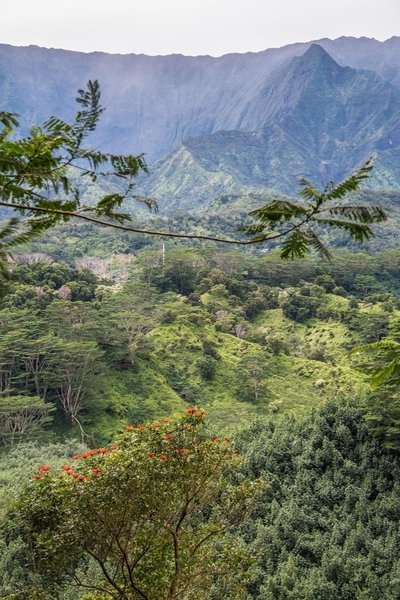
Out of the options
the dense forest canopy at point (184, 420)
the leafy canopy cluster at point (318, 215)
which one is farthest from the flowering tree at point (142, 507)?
the leafy canopy cluster at point (318, 215)

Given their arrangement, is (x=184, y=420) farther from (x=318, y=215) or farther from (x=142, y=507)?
(x=318, y=215)

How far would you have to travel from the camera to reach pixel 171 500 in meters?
6.45

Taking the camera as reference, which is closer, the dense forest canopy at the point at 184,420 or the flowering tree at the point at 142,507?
the dense forest canopy at the point at 184,420

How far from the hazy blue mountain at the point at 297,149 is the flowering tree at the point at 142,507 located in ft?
436

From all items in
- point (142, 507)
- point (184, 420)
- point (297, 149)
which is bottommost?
point (142, 507)

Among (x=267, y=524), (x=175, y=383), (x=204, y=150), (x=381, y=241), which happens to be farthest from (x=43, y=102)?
(x=267, y=524)

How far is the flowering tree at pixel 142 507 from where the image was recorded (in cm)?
599

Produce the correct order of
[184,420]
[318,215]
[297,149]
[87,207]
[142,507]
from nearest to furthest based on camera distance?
[318,215] < [87,207] < [142,507] < [184,420] < [297,149]

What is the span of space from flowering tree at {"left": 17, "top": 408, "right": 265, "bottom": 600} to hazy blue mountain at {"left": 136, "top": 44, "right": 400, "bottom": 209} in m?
133

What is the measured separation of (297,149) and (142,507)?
185168 millimetres

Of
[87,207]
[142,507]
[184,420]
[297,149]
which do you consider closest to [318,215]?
[87,207]

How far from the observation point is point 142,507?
6.25 metres

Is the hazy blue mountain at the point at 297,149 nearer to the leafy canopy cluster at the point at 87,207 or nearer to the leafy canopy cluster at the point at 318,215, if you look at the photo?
the leafy canopy cluster at the point at 87,207

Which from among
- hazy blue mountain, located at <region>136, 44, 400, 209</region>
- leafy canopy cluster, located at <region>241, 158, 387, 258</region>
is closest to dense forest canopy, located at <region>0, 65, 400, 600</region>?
leafy canopy cluster, located at <region>241, 158, 387, 258</region>
